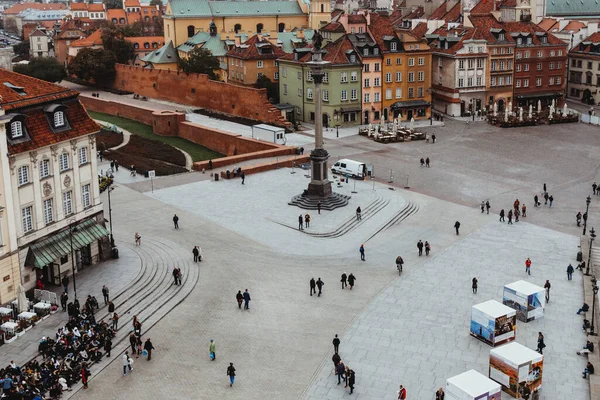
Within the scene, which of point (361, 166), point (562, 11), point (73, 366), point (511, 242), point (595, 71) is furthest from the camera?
point (562, 11)

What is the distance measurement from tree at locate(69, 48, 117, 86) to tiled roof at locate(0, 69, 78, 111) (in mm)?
77532

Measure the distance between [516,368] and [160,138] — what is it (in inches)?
2398

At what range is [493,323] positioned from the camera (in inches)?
1298

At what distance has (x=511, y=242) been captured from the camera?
4734 cm

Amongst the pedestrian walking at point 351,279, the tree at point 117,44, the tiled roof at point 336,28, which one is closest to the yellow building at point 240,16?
the tree at point 117,44

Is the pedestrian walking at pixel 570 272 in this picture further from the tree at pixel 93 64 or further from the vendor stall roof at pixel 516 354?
the tree at pixel 93 64

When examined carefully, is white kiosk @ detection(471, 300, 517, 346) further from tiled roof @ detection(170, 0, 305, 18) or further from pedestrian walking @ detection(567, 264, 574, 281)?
tiled roof @ detection(170, 0, 305, 18)

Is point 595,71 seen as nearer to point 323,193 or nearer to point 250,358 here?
point 323,193

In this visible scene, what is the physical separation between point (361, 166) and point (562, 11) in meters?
78.5

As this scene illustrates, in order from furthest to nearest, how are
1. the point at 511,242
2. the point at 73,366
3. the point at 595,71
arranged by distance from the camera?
the point at 595,71 → the point at 511,242 → the point at 73,366

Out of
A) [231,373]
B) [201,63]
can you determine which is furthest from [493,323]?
[201,63]

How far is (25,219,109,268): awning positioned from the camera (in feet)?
121

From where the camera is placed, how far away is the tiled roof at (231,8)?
12356cm

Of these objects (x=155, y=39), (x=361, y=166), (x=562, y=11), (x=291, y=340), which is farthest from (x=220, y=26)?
(x=291, y=340)
